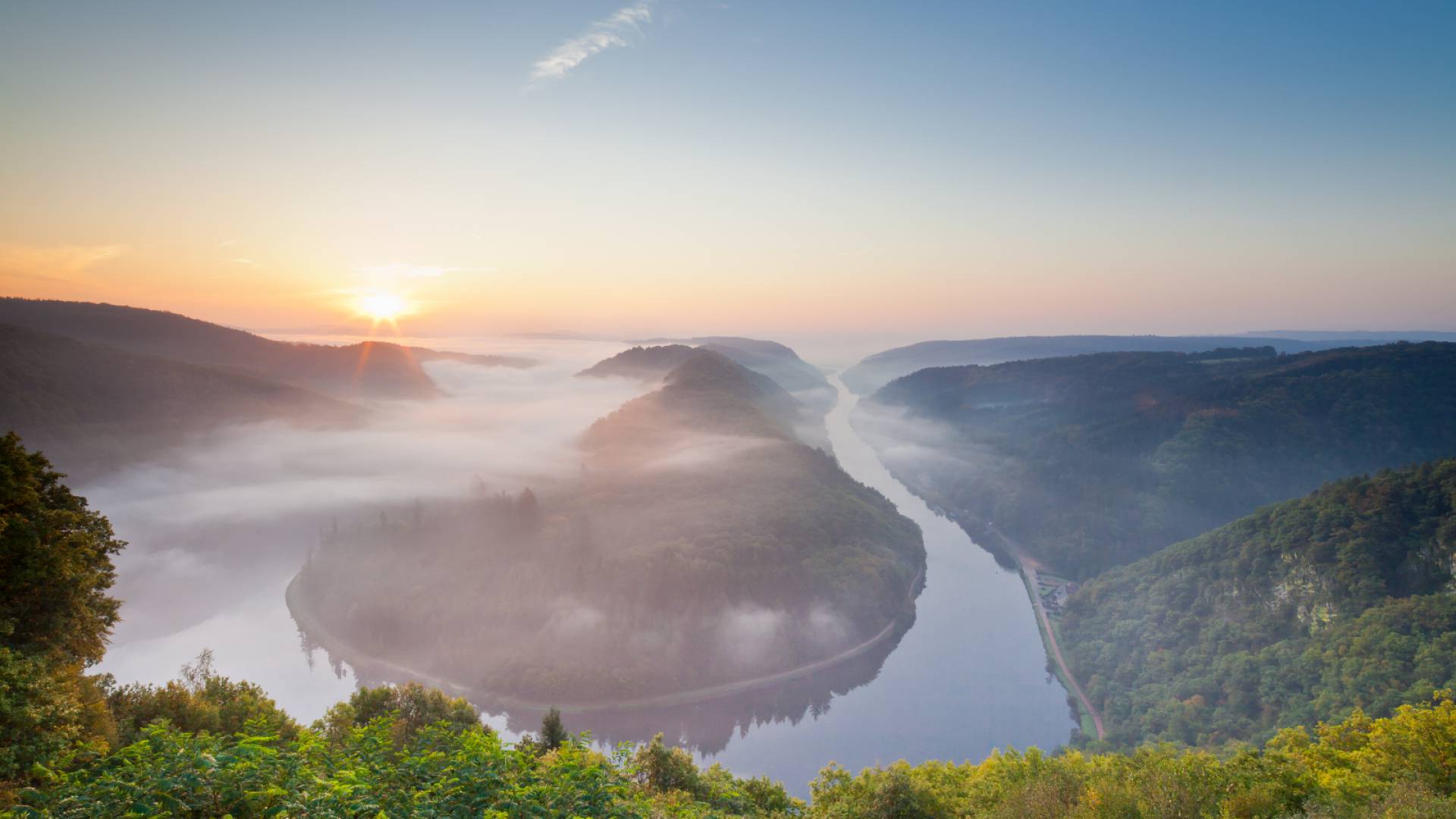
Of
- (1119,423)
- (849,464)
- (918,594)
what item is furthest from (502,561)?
(1119,423)

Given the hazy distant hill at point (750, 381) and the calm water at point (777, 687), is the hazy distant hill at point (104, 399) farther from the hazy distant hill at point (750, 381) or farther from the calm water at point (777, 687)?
the hazy distant hill at point (750, 381)

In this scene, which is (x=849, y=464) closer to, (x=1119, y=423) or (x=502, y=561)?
(x=1119, y=423)

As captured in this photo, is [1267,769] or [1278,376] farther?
[1278,376]

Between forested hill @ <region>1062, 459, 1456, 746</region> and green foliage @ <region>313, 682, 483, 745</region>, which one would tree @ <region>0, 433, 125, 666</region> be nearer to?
green foliage @ <region>313, 682, 483, 745</region>

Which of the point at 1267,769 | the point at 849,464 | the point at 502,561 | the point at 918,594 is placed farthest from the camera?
the point at 849,464

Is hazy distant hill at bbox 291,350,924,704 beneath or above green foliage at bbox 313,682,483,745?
beneath

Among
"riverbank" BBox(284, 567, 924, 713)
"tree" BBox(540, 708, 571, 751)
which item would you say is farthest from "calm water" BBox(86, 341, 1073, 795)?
"tree" BBox(540, 708, 571, 751)

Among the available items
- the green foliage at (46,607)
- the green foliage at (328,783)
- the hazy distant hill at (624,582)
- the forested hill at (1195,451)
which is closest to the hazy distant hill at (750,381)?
the forested hill at (1195,451)
